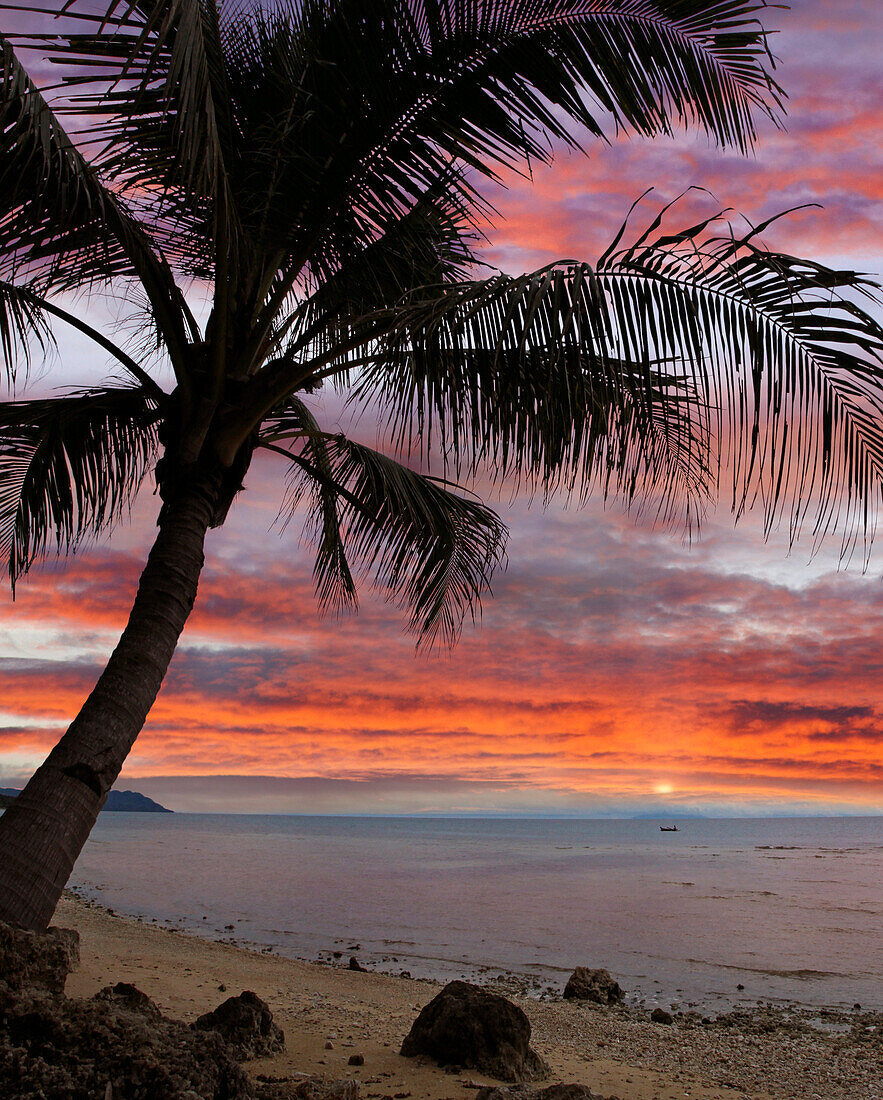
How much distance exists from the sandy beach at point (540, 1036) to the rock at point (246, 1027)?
A: 0.31ft

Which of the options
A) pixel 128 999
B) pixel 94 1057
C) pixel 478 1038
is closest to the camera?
pixel 94 1057

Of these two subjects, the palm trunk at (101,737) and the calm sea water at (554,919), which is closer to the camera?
the palm trunk at (101,737)

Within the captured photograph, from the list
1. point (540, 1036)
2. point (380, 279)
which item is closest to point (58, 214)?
point (380, 279)

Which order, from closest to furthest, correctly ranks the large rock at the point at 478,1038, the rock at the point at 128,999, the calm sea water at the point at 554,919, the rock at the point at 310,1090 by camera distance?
the rock at the point at 310,1090 → the rock at the point at 128,999 → the large rock at the point at 478,1038 → the calm sea water at the point at 554,919

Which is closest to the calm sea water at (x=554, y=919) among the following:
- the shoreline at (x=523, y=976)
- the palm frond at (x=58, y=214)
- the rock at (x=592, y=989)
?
the shoreline at (x=523, y=976)

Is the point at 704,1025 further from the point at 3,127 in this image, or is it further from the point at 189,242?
the point at 3,127

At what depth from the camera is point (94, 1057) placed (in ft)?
8.23

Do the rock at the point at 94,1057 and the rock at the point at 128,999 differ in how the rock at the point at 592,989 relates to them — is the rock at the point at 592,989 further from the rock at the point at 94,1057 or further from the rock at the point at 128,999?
the rock at the point at 94,1057

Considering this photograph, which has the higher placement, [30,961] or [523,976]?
[30,961]

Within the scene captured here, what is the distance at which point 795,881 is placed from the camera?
102ft

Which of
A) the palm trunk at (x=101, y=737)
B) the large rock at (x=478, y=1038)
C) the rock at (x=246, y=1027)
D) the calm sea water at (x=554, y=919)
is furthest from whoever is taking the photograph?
the calm sea water at (x=554, y=919)

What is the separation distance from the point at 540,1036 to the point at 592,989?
2688 mm

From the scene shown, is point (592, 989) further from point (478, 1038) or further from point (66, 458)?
point (66, 458)

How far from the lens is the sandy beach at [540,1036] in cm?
491
